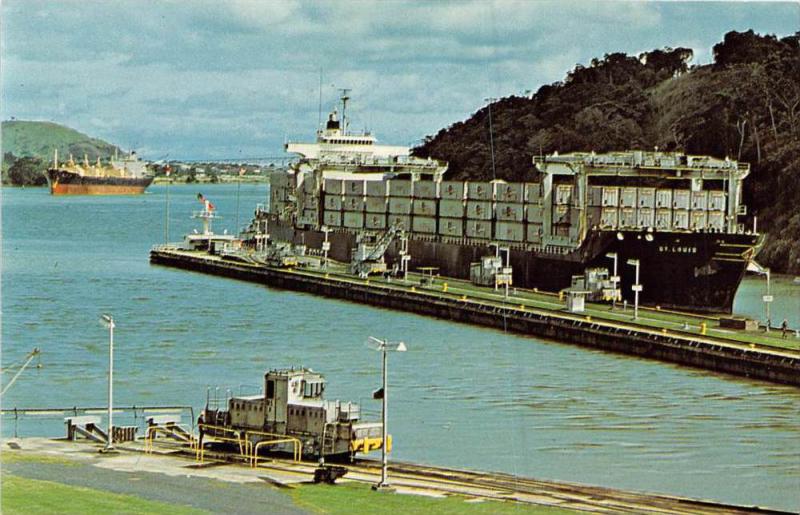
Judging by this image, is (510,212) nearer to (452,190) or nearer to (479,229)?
(479,229)

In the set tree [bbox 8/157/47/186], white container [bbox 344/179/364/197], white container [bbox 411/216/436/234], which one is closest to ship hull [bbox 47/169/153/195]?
tree [bbox 8/157/47/186]

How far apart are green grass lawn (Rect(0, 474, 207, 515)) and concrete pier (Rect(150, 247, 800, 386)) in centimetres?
2003

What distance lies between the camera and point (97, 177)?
607 feet

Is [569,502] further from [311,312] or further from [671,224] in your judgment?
[671,224]

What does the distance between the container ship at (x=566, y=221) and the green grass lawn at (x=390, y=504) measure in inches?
1001

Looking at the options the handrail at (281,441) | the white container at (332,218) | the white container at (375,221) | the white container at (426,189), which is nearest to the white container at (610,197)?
the white container at (426,189)

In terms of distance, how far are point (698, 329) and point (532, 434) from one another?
14.7 m

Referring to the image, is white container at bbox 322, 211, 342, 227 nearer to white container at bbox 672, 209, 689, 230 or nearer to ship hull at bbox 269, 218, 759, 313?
ship hull at bbox 269, 218, 759, 313

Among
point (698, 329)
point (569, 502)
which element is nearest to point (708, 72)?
point (698, 329)

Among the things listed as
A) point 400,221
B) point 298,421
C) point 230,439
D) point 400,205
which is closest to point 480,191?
point 400,221

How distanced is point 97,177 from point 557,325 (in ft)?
476

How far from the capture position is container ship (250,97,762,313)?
5497 cm

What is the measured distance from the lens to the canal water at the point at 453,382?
28.0 metres

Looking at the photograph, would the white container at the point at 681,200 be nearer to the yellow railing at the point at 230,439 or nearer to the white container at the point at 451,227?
the white container at the point at 451,227
